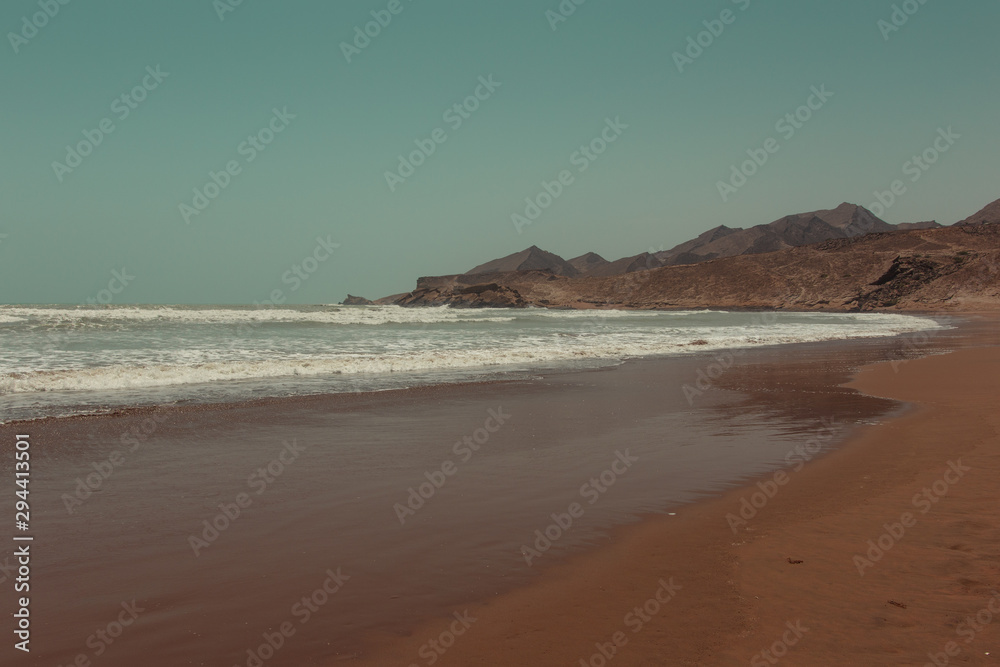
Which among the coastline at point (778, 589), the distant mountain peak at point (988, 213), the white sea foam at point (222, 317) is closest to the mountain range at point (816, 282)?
the white sea foam at point (222, 317)

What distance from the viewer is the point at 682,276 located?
4353 inches

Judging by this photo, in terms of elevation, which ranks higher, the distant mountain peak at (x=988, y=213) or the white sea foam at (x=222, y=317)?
the distant mountain peak at (x=988, y=213)

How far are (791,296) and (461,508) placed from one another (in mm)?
94051

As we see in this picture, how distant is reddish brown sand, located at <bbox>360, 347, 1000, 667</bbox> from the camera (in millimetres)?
3131

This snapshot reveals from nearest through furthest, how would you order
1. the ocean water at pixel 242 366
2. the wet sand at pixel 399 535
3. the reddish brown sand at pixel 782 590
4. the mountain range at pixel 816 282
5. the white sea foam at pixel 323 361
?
the reddish brown sand at pixel 782 590 < the wet sand at pixel 399 535 < the ocean water at pixel 242 366 < the white sea foam at pixel 323 361 < the mountain range at pixel 816 282

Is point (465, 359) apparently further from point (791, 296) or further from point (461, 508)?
point (791, 296)

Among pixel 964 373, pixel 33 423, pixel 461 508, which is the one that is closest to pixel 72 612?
pixel 461 508

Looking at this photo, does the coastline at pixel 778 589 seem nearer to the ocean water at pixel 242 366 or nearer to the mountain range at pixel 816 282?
the ocean water at pixel 242 366

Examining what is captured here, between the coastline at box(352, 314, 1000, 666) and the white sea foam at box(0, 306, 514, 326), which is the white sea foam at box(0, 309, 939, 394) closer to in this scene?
the coastline at box(352, 314, 1000, 666)

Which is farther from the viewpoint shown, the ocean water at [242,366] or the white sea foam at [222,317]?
the white sea foam at [222,317]

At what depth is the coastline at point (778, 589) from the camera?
10.3 ft

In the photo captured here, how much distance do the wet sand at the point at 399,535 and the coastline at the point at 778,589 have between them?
2 cm

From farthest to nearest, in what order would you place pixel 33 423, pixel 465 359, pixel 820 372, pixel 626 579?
pixel 465 359, pixel 820 372, pixel 33 423, pixel 626 579

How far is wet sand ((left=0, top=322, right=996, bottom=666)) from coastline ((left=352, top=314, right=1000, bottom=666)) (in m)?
0.02
